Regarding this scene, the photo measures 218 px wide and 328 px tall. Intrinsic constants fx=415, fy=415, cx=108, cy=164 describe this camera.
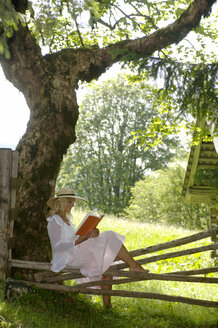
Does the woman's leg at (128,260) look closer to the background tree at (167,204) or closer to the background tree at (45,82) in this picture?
the background tree at (45,82)

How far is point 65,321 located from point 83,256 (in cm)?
88

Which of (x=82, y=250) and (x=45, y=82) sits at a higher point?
(x=45, y=82)

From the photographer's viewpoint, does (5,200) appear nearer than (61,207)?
No

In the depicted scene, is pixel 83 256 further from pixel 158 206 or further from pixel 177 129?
pixel 158 206

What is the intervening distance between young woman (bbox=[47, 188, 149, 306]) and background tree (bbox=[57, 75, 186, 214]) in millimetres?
26577

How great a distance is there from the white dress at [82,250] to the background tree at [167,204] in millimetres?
27854

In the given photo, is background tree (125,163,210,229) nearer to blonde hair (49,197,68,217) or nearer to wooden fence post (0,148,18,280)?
wooden fence post (0,148,18,280)

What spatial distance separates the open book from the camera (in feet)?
16.8

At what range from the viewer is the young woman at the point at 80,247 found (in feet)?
18.5

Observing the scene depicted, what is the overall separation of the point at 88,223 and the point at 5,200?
1754 mm

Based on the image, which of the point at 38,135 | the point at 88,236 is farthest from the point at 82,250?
the point at 38,135

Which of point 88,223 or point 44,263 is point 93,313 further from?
point 88,223

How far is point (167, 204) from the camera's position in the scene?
35312mm

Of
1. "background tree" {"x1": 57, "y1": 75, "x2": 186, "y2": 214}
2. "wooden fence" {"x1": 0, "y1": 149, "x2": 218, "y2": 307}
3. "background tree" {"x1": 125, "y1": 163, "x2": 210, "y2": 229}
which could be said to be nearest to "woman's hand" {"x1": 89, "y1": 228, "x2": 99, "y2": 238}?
"wooden fence" {"x1": 0, "y1": 149, "x2": 218, "y2": 307}
